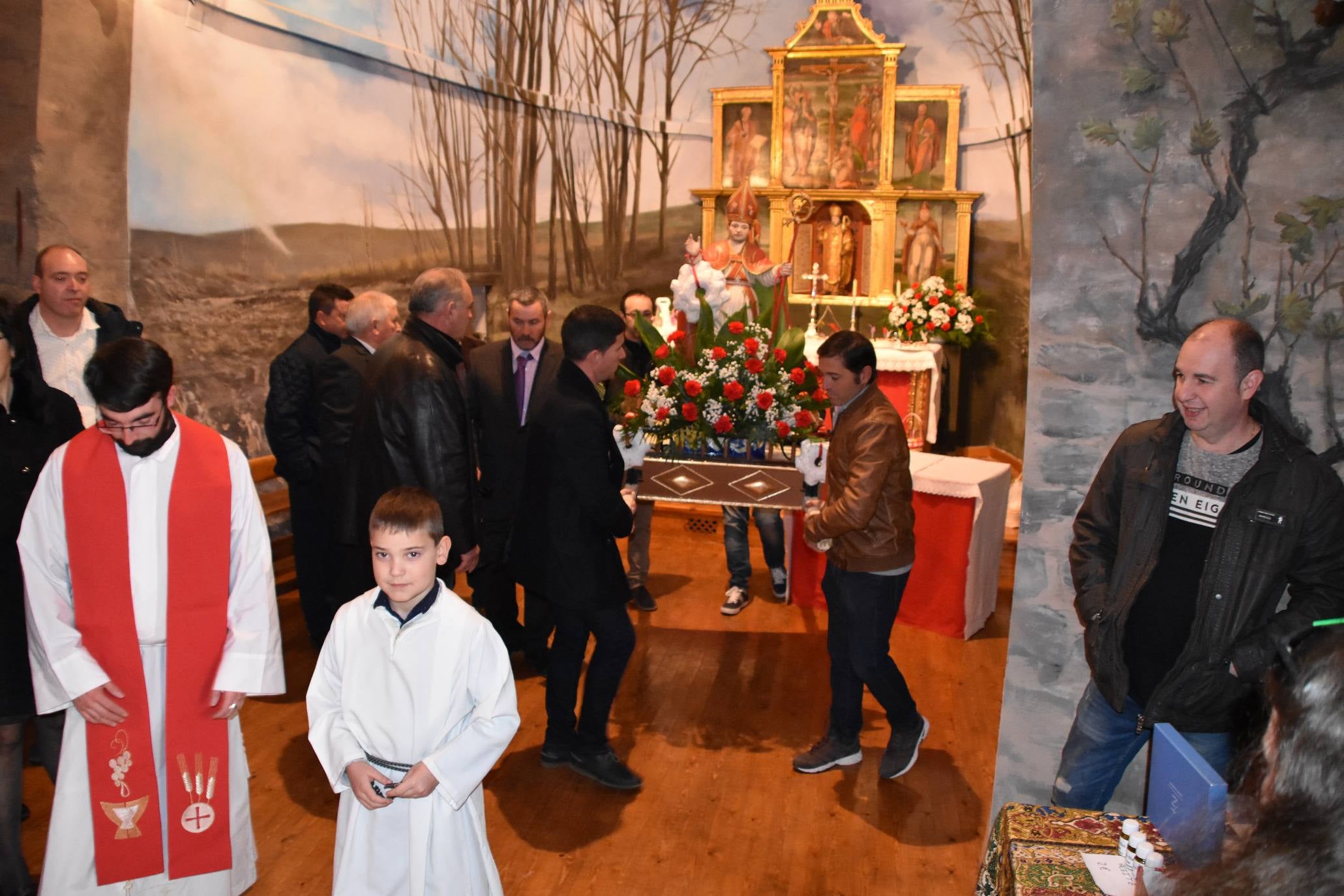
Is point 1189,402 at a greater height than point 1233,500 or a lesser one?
greater

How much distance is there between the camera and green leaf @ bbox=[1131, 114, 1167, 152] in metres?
3.16

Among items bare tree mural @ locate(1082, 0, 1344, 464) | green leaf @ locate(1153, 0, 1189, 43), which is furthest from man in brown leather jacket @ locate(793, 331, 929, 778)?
green leaf @ locate(1153, 0, 1189, 43)

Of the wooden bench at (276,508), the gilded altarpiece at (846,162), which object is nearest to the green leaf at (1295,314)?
the wooden bench at (276,508)

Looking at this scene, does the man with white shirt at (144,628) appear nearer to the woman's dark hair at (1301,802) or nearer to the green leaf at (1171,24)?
the woman's dark hair at (1301,802)

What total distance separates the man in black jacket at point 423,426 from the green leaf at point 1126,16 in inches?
98.1

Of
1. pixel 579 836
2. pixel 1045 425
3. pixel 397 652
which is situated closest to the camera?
pixel 397 652

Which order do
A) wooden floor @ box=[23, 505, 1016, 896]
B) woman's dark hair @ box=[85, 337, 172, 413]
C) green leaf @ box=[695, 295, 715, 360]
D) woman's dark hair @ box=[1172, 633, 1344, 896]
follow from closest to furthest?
woman's dark hair @ box=[1172, 633, 1344, 896] < woman's dark hair @ box=[85, 337, 172, 413] < wooden floor @ box=[23, 505, 1016, 896] < green leaf @ box=[695, 295, 715, 360]

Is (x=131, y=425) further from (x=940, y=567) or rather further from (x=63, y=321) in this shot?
(x=940, y=567)

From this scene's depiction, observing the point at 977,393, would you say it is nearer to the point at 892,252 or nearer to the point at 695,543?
the point at 892,252

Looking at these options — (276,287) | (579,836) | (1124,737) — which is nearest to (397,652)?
(579,836)

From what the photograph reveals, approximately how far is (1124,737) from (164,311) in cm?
554

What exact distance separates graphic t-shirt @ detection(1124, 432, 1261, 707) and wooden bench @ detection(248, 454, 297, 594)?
17.6 feet

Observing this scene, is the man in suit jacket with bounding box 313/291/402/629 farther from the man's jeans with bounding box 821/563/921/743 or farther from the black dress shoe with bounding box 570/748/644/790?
the man's jeans with bounding box 821/563/921/743

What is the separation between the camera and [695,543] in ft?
25.9
